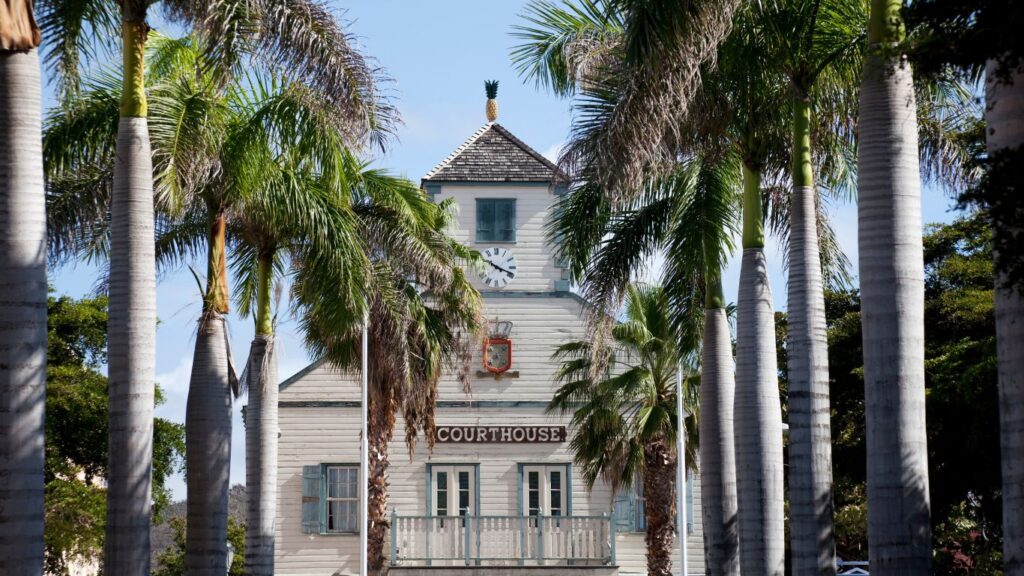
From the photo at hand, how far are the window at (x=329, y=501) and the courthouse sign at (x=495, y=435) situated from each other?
2.75 meters

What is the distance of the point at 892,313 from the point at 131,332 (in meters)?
7.81

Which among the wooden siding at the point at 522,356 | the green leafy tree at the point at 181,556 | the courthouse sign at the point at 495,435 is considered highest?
the wooden siding at the point at 522,356

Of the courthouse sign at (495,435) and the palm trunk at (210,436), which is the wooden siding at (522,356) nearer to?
the courthouse sign at (495,435)

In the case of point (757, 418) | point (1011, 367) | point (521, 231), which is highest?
point (521, 231)

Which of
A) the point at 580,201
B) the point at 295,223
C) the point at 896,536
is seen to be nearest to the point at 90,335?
the point at 295,223

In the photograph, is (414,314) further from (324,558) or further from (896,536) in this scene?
(896,536)

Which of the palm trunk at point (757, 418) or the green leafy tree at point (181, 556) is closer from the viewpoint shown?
the palm trunk at point (757, 418)

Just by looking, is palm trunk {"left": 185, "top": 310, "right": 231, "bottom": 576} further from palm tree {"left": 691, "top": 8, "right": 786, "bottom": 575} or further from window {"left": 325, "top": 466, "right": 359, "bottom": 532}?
window {"left": 325, "top": 466, "right": 359, "bottom": 532}

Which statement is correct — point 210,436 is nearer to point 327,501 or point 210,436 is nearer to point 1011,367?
point 1011,367

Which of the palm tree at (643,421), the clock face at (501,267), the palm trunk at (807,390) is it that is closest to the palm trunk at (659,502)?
the palm tree at (643,421)

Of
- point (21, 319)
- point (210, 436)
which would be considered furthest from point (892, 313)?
point (210, 436)

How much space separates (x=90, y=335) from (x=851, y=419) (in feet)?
60.4

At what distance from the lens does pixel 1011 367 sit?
1076 centimetres

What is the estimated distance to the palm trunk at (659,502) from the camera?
3269cm
